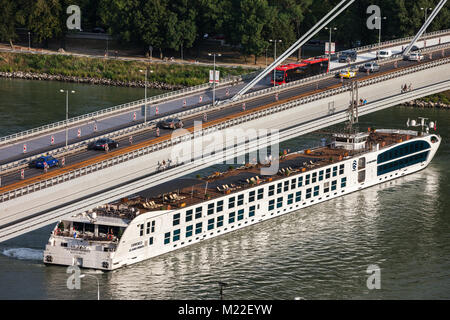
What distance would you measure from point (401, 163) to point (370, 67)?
14926 millimetres

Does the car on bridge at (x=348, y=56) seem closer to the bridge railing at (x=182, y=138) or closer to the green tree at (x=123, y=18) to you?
the bridge railing at (x=182, y=138)

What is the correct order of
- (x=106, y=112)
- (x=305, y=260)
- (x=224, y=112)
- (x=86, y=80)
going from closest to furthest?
(x=305, y=260), (x=106, y=112), (x=224, y=112), (x=86, y=80)

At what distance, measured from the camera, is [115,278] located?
2729 inches

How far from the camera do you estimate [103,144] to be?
81.1m

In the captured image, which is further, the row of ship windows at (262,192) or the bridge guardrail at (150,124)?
the row of ship windows at (262,192)

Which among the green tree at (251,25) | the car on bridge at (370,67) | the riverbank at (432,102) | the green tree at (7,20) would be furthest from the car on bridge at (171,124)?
the green tree at (7,20)

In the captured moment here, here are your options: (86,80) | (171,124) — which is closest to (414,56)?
(171,124)

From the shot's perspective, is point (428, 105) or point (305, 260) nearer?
point (305, 260)

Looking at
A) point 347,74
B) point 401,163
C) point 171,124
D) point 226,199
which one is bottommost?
point 401,163

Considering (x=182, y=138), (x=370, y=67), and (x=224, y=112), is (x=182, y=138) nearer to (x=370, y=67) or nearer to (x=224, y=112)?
(x=224, y=112)

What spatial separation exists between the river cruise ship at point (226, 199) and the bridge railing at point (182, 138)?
300cm

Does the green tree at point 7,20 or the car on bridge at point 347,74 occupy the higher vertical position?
the green tree at point 7,20

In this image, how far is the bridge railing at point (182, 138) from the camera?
7106cm
